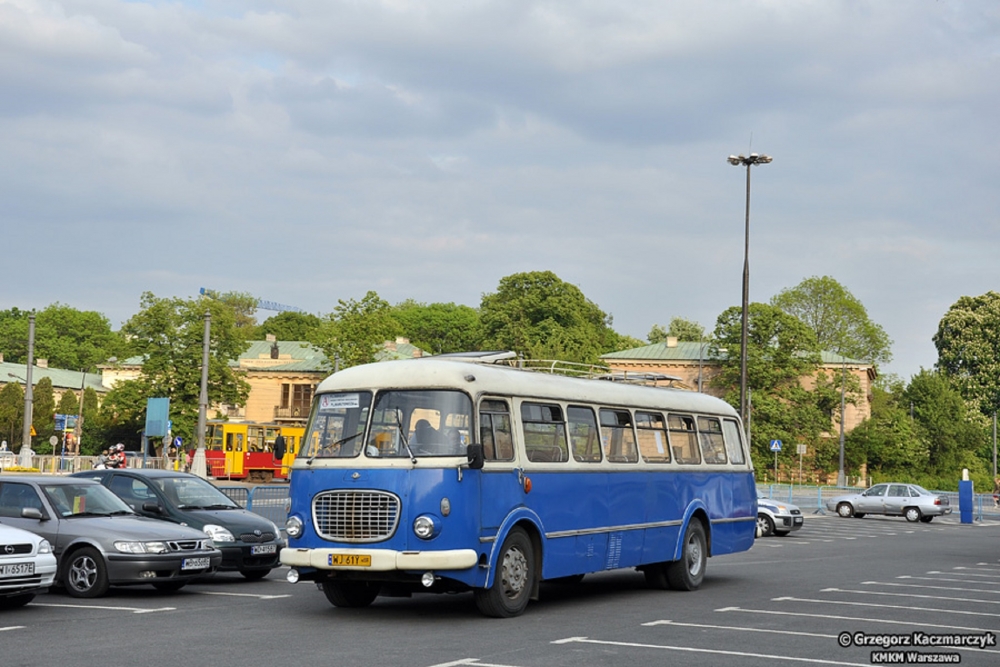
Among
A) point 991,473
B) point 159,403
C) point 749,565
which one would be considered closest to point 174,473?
point 749,565

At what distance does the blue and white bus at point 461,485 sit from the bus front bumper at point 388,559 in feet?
0.05

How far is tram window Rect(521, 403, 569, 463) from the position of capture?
14992mm

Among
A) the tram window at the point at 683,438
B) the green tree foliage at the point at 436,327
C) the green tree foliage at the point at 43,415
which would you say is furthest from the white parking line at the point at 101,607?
the green tree foliage at the point at 436,327

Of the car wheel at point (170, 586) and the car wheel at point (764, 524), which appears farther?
the car wheel at point (764, 524)

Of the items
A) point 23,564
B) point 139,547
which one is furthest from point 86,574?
point 23,564

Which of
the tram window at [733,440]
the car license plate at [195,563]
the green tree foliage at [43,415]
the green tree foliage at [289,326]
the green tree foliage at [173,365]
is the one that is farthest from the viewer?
the green tree foliage at [289,326]

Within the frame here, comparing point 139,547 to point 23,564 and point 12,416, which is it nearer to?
point 23,564

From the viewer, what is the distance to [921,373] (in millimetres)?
103688

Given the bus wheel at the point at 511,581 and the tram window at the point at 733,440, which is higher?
the tram window at the point at 733,440

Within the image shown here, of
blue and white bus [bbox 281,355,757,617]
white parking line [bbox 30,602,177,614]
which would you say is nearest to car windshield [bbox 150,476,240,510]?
white parking line [bbox 30,602,177,614]

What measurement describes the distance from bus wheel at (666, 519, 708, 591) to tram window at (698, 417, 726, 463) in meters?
1.11

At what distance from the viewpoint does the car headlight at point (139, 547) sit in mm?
15719

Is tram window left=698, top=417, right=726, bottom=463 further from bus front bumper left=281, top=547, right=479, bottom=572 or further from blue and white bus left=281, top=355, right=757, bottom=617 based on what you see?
bus front bumper left=281, top=547, right=479, bottom=572

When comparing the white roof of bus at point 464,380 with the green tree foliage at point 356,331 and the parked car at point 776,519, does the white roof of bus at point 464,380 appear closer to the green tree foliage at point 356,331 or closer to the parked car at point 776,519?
the parked car at point 776,519
